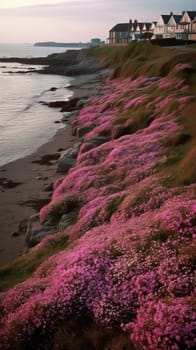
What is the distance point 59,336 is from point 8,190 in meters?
14.3

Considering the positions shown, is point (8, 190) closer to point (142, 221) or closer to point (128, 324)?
point (142, 221)

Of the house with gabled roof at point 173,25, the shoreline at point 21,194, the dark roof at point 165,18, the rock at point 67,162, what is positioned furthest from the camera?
the dark roof at point 165,18

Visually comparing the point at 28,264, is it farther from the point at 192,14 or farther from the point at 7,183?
the point at 192,14

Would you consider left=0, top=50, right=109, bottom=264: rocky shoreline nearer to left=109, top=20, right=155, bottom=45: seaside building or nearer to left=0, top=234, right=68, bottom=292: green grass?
left=0, top=234, right=68, bottom=292: green grass

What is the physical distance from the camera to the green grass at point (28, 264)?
10867 mm

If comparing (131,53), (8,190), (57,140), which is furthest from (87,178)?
(131,53)

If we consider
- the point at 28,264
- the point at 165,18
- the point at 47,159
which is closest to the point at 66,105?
the point at 47,159

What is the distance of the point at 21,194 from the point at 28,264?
9.02 m

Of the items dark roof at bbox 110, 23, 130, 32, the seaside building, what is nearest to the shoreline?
the seaside building

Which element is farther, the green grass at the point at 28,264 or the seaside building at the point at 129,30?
the seaside building at the point at 129,30

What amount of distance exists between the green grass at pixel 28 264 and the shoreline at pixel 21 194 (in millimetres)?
1884

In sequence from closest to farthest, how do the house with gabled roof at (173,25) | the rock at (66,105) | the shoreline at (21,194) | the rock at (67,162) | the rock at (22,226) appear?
the shoreline at (21,194), the rock at (22,226), the rock at (67,162), the rock at (66,105), the house with gabled roof at (173,25)

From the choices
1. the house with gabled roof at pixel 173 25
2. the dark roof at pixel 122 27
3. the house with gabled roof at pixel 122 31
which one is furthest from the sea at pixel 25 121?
the dark roof at pixel 122 27

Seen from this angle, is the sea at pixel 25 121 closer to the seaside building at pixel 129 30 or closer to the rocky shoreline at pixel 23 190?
the rocky shoreline at pixel 23 190
